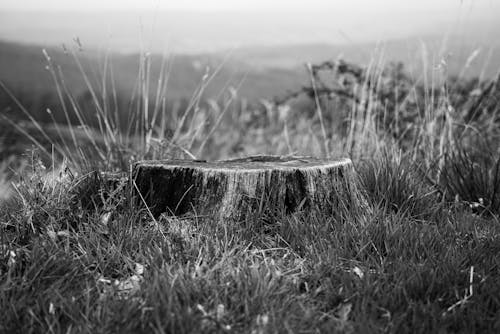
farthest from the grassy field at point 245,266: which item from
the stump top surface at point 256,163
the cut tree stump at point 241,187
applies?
the stump top surface at point 256,163

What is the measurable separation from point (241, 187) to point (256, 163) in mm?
318

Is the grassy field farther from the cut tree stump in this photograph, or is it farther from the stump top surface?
the stump top surface

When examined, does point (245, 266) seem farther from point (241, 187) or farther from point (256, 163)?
point (256, 163)

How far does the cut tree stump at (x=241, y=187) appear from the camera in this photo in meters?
3.20

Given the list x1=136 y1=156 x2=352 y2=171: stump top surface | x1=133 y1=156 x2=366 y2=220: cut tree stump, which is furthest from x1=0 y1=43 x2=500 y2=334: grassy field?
x1=136 y1=156 x2=352 y2=171: stump top surface

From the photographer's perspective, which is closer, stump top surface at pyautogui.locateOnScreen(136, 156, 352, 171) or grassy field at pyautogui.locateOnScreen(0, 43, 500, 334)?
grassy field at pyautogui.locateOnScreen(0, 43, 500, 334)

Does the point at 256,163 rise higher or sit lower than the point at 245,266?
higher

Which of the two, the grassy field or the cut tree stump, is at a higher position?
the cut tree stump

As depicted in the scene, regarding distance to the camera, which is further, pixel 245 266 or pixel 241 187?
pixel 241 187

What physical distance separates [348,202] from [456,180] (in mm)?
1200

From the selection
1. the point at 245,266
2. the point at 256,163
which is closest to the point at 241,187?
the point at 256,163

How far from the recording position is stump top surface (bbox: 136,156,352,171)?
3.29 meters

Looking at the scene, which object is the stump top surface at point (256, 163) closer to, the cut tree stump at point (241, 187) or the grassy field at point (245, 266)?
the cut tree stump at point (241, 187)

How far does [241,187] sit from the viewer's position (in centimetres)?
321
